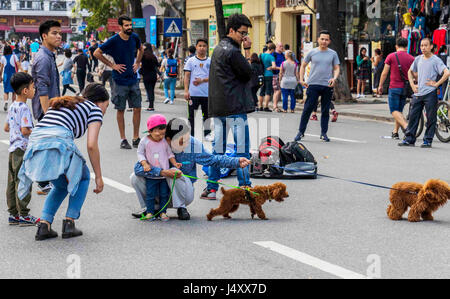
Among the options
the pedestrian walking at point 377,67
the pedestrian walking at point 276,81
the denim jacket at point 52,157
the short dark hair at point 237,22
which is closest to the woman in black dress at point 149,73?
the pedestrian walking at point 276,81

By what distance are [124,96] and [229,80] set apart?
197 inches

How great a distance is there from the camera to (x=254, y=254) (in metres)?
6.13

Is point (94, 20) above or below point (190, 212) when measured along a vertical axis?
above

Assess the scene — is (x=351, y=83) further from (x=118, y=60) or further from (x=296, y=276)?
(x=296, y=276)

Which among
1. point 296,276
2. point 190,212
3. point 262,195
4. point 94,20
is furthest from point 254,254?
point 94,20

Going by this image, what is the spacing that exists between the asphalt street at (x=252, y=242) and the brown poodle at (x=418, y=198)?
0.33 ft

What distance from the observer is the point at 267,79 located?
874 inches

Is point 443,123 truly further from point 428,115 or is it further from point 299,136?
point 299,136

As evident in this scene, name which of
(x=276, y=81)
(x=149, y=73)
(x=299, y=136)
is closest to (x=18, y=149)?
(x=299, y=136)

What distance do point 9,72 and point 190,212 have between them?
48.2 feet

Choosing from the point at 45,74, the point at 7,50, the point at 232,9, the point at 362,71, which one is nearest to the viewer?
the point at 45,74

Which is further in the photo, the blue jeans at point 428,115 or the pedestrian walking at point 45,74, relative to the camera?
the blue jeans at point 428,115

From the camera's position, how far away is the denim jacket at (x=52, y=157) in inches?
249

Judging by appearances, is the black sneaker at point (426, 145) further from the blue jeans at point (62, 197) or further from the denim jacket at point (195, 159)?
the blue jeans at point (62, 197)
